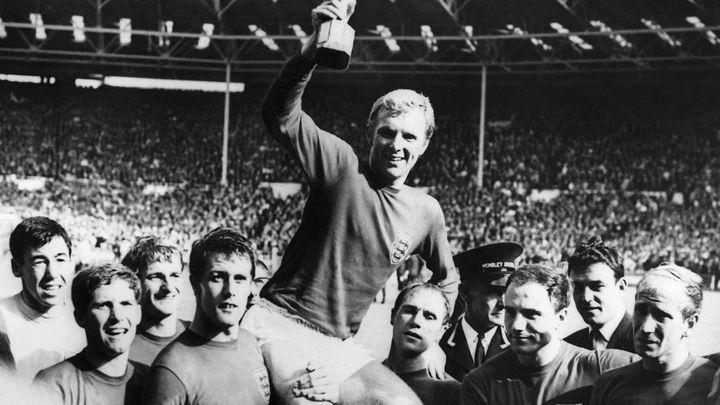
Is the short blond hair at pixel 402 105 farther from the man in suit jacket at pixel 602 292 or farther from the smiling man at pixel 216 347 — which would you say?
the man in suit jacket at pixel 602 292

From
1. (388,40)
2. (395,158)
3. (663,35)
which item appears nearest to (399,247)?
(395,158)

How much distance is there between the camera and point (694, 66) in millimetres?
25844

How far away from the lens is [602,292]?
14.8ft

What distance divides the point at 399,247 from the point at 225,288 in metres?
0.81

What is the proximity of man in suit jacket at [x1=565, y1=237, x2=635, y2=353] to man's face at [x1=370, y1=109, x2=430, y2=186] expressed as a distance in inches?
52.4

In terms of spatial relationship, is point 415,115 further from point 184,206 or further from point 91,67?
point 91,67

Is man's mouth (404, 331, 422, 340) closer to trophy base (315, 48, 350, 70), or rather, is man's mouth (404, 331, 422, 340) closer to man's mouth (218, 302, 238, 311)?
man's mouth (218, 302, 238, 311)

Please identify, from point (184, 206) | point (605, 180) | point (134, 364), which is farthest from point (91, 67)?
point (134, 364)

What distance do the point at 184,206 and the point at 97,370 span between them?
22.5 metres

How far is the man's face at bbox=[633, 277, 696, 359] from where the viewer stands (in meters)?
3.71

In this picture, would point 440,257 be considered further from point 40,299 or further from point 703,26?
point 703,26

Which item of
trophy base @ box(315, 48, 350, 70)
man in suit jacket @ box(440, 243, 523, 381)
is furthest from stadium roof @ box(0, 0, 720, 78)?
trophy base @ box(315, 48, 350, 70)

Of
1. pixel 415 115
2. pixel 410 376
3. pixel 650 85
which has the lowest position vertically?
pixel 410 376

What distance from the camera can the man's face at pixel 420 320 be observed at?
4102 millimetres
